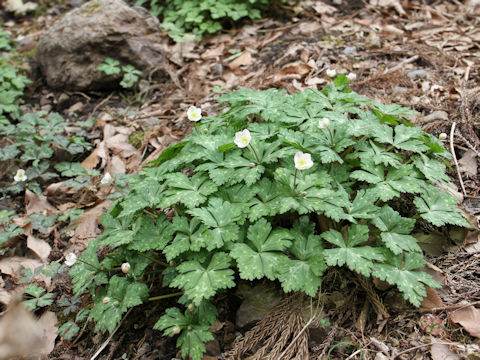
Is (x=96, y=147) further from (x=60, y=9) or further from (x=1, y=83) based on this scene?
(x=60, y=9)

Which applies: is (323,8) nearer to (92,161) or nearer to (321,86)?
(321,86)

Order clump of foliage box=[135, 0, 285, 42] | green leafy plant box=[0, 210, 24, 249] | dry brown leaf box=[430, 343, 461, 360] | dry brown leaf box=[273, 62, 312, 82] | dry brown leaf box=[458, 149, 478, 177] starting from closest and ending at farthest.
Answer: dry brown leaf box=[430, 343, 461, 360] < dry brown leaf box=[458, 149, 478, 177] < green leafy plant box=[0, 210, 24, 249] < dry brown leaf box=[273, 62, 312, 82] < clump of foliage box=[135, 0, 285, 42]

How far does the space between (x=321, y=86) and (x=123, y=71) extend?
8.11 ft

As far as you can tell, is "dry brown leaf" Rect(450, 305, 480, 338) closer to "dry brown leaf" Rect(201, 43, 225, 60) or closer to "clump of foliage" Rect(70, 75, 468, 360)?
"clump of foliage" Rect(70, 75, 468, 360)

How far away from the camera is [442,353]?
1892 mm

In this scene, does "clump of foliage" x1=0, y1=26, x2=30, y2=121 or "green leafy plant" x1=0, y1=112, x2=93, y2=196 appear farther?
"clump of foliage" x1=0, y1=26, x2=30, y2=121

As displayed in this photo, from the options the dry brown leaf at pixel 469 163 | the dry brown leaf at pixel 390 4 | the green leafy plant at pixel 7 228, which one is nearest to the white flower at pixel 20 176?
the green leafy plant at pixel 7 228

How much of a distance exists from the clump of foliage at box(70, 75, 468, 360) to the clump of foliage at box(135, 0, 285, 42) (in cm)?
282

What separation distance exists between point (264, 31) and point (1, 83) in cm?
341

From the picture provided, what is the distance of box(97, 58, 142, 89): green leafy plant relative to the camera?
441cm

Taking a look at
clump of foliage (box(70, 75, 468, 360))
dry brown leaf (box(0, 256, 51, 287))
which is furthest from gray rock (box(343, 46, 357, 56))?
dry brown leaf (box(0, 256, 51, 287))

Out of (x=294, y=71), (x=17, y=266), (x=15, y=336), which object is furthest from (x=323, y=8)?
(x=15, y=336)

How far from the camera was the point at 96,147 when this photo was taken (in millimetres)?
3938

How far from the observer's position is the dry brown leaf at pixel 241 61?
4.53m
